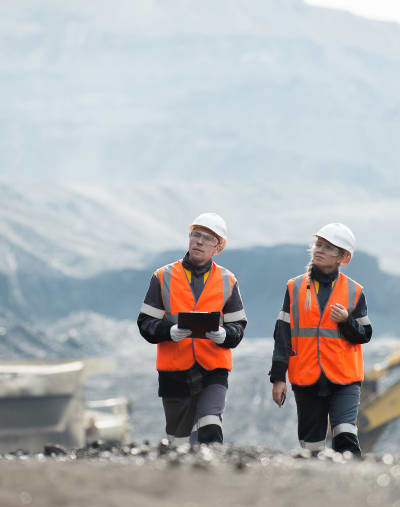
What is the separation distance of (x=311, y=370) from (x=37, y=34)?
5886 inches

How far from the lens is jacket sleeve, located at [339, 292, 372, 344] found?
15.8 ft

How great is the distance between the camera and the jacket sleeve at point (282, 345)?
4859mm

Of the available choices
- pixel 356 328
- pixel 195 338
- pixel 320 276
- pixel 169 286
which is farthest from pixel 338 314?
pixel 169 286

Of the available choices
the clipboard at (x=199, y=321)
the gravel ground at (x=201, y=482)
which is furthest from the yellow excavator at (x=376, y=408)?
the gravel ground at (x=201, y=482)

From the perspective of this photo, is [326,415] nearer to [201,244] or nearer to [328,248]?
[328,248]

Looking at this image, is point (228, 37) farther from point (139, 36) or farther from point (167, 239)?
point (167, 239)

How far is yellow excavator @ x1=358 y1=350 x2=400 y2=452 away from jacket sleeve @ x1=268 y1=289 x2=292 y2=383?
1092 cm

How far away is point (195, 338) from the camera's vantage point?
486 centimetres

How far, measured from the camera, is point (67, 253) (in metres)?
63.4

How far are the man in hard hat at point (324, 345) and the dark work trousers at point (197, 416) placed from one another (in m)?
0.31

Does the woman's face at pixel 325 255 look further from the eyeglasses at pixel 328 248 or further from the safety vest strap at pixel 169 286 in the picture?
the safety vest strap at pixel 169 286

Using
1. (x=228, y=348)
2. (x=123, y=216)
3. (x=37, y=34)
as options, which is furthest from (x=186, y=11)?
(x=228, y=348)

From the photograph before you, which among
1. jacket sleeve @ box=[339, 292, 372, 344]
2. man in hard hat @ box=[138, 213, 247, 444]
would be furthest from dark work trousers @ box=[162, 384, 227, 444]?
jacket sleeve @ box=[339, 292, 372, 344]

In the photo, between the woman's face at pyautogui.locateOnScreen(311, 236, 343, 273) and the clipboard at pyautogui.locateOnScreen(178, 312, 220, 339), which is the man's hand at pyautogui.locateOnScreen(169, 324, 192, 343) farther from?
the woman's face at pyautogui.locateOnScreen(311, 236, 343, 273)
